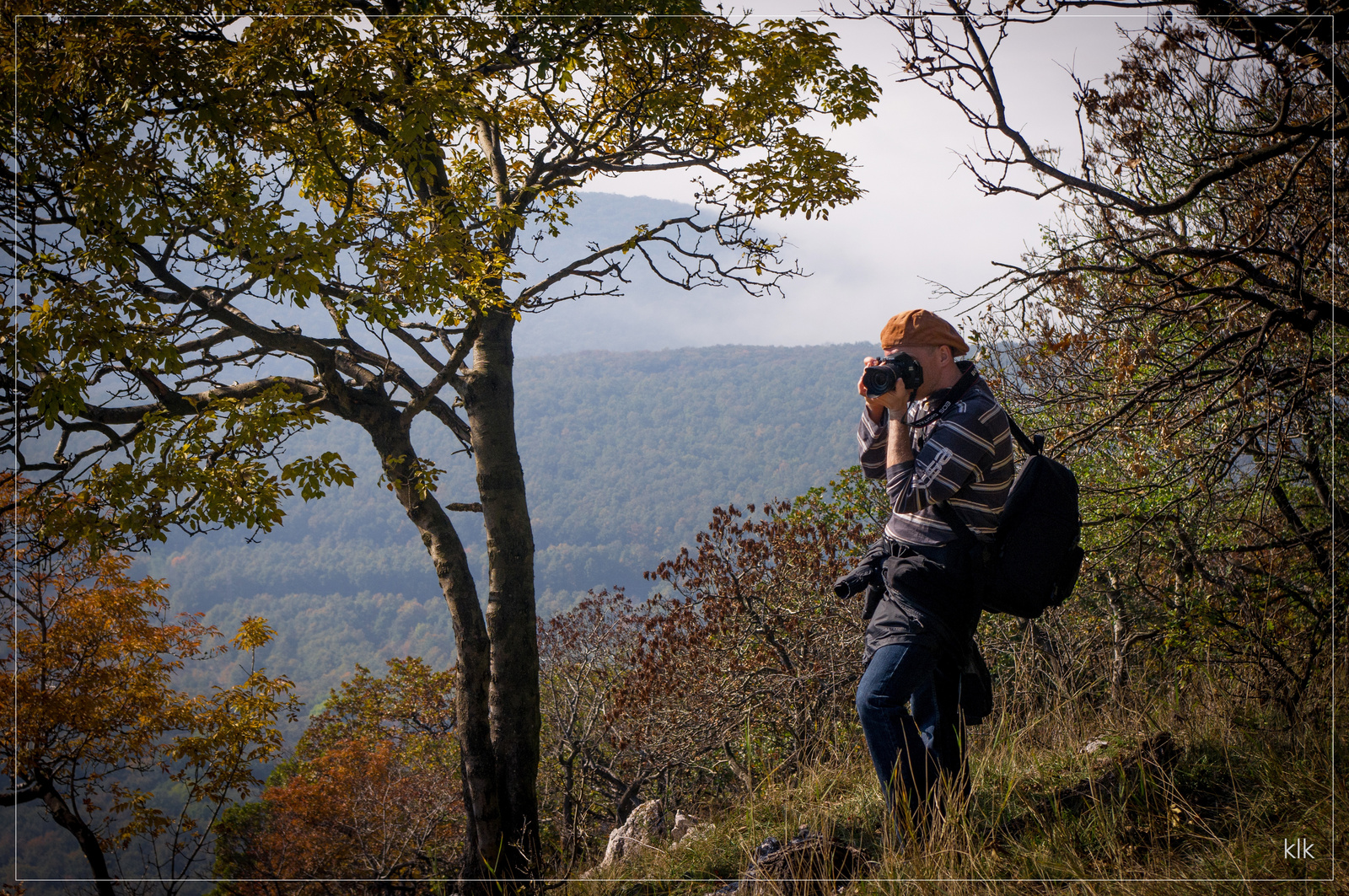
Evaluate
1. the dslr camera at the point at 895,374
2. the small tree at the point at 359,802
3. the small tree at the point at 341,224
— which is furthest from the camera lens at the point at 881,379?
the small tree at the point at 359,802

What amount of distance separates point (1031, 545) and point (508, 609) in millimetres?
4210

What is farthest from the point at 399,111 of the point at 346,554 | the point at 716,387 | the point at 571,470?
the point at 716,387

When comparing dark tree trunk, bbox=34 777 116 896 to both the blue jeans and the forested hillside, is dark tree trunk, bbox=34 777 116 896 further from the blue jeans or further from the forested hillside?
the forested hillside

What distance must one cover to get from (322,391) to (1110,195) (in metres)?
4.80

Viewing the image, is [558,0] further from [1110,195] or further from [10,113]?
[1110,195]

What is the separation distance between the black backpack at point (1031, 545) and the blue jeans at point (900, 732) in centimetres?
31

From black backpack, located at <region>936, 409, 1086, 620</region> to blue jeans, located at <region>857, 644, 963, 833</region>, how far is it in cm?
31

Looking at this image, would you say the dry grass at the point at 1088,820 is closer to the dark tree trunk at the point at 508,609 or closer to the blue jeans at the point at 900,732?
the blue jeans at the point at 900,732

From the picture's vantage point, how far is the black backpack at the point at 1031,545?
2188 millimetres

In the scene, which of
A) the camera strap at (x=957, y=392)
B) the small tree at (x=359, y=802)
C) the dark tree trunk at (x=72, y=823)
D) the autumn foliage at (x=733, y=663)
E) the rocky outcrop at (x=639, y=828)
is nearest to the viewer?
the camera strap at (x=957, y=392)

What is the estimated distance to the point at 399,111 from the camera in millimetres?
4434

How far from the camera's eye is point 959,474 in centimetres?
216

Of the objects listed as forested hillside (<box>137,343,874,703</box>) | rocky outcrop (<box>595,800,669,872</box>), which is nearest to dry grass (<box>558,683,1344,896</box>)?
rocky outcrop (<box>595,800,669,872</box>)

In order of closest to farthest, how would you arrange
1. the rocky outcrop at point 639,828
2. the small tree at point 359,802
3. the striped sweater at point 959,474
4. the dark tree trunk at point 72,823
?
the striped sweater at point 959,474 < the rocky outcrop at point 639,828 < the dark tree trunk at point 72,823 < the small tree at point 359,802
